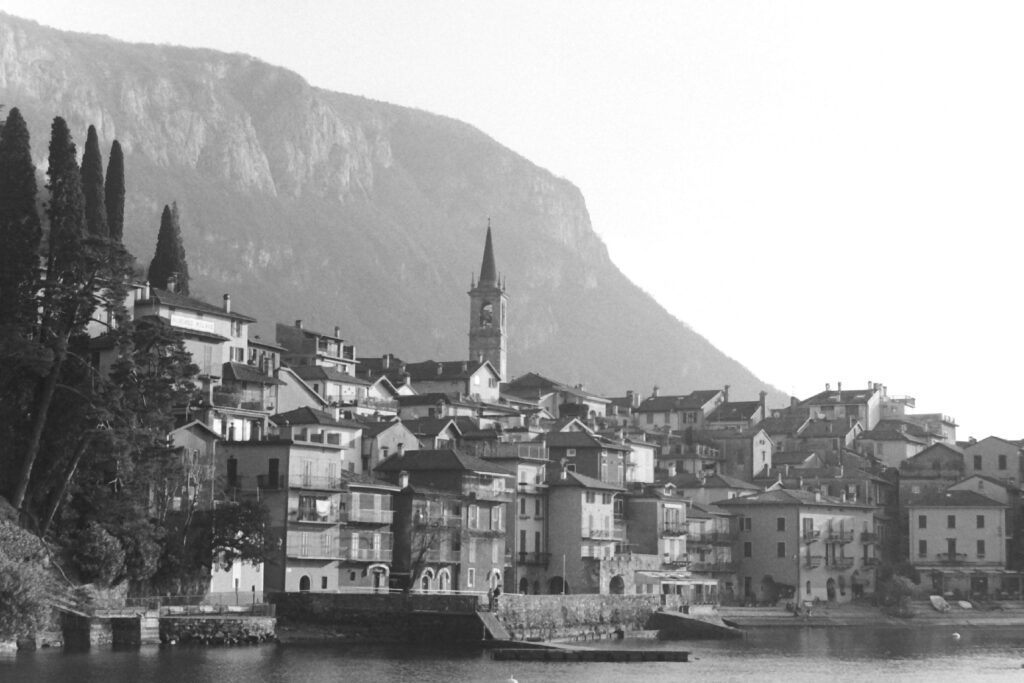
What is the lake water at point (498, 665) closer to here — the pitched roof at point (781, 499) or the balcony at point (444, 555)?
the balcony at point (444, 555)

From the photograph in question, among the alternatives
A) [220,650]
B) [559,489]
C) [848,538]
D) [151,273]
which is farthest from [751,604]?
[220,650]

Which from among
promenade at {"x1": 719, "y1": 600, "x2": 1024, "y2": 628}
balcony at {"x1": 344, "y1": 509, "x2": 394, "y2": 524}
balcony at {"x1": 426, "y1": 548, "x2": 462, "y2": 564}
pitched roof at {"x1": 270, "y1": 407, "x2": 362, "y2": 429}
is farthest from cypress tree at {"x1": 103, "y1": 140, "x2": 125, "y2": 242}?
promenade at {"x1": 719, "y1": 600, "x2": 1024, "y2": 628}

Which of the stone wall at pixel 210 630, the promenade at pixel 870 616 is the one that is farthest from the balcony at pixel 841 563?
the stone wall at pixel 210 630

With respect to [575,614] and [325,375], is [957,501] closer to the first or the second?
[325,375]

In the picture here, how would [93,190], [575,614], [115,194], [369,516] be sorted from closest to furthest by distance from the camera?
[369,516] → [575,614] → [93,190] → [115,194]

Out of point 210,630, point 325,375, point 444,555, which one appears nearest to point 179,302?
point 444,555

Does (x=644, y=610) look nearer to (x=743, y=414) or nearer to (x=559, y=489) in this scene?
(x=559, y=489)
